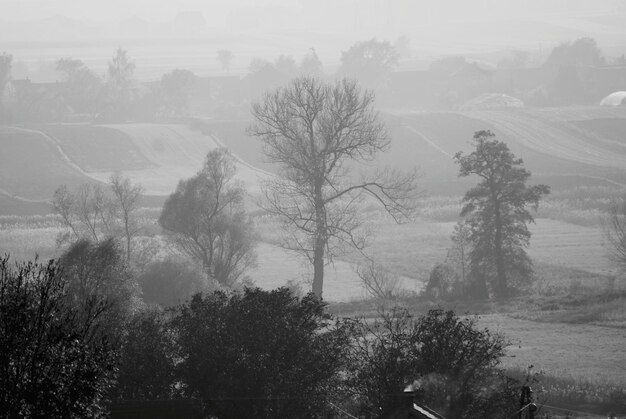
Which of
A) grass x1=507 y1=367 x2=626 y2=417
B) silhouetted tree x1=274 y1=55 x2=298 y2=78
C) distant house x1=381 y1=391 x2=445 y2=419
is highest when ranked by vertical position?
silhouetted tree x1=274 y1=55 x2=298 y2=78

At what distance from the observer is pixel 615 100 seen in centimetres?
12519

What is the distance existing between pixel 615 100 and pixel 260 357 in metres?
111

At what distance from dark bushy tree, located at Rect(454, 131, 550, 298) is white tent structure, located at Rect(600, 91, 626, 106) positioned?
Answer: 282 feet

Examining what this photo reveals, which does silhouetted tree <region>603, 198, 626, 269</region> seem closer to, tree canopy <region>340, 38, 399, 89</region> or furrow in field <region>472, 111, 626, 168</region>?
furrow in field <region>472, 111, 626, 168</region>

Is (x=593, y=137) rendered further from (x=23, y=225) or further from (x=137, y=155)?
(x=23, y=225)

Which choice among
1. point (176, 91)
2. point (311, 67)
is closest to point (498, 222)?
point (176, 91)

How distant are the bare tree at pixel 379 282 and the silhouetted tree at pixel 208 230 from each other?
217 inches

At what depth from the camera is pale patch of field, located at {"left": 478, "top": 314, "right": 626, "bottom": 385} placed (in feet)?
88.8

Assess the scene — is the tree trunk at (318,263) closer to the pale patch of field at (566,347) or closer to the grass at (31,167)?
the pale patch of field at (566,347)

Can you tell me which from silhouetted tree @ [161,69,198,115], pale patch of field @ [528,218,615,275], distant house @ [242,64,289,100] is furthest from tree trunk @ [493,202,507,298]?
distant house @ [242,64,289,100]

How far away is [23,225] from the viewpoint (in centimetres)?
6269

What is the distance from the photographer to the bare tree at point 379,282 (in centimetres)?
4366

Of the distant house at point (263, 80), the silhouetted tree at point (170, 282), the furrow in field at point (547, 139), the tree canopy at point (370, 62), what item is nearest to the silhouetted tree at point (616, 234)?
the silhouetted tree at point (170, 282)

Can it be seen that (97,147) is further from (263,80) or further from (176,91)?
(263,80)
